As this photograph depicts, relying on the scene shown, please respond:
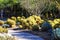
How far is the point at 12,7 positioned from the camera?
193 feet

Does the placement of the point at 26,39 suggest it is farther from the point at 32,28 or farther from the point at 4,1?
the point at 4,1

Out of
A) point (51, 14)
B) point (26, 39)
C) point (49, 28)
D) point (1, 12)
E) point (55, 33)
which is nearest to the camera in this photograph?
point (55, 33)

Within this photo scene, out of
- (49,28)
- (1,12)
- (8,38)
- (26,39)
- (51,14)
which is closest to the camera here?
(8,38)

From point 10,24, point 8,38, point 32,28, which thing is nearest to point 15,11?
point 10,24

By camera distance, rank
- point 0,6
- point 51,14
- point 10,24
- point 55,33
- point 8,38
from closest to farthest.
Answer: point 8,38 < point 55,33 < point 10,24 < point 51,14 < point 0,6

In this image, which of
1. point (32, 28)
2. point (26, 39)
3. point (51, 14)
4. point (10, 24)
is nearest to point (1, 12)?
point (51, 14)

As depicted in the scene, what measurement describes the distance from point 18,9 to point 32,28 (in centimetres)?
3038

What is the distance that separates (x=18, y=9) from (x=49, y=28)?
31864 millimetres

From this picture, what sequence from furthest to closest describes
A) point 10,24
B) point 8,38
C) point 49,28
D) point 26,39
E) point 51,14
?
point 51,14 < point 10,24 < point 49,28 < point 26,39 < point 8,38

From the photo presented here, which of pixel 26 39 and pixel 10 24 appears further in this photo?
pixel 10 24

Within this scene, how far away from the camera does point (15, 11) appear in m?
59.8

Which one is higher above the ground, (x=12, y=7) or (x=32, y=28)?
(x=12, y=7)

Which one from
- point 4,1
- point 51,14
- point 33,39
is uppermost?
point 4,1

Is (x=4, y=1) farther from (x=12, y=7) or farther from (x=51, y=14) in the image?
(x=51, y=14)
